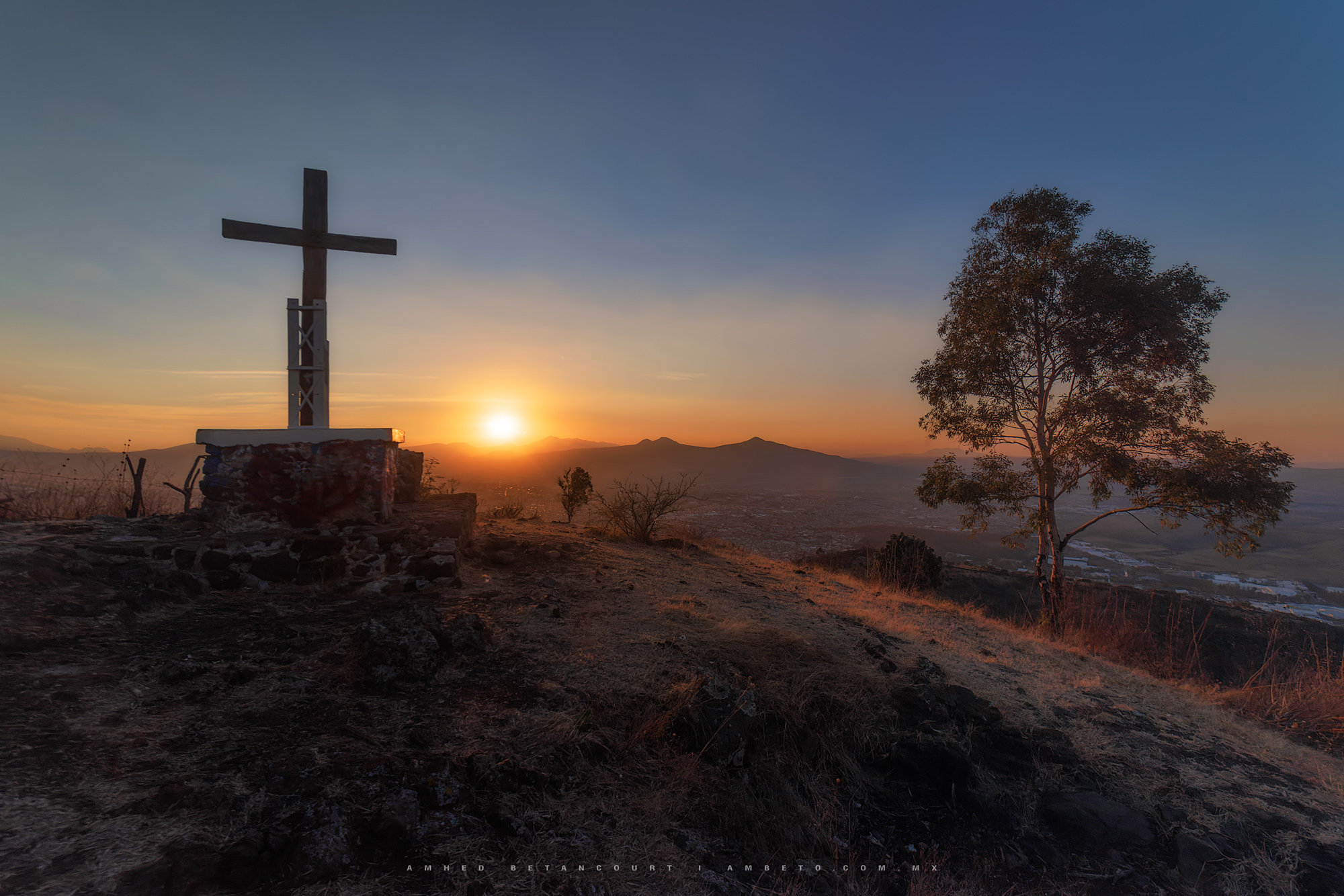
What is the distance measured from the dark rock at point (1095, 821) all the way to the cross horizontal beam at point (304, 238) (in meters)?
8.79

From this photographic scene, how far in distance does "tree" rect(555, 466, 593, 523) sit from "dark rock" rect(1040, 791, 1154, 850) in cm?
1076

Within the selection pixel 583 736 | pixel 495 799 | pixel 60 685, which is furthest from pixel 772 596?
pixel 60 685

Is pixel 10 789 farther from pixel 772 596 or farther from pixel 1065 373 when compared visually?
pixel 1065 373

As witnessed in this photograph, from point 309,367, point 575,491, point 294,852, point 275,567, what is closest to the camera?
point 294,852

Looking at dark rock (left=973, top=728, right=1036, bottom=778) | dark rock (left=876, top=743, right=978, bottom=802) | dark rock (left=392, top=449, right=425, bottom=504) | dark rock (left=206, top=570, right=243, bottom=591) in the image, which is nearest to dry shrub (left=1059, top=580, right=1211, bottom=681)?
dark rock (left=973, top=728, right=1036, bottom=778)

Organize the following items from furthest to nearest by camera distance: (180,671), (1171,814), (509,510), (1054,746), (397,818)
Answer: (509,510) → (1054,746) → (1171,814) → (180,671) → (397,818)

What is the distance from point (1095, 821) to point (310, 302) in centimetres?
914

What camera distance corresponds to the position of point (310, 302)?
641cm

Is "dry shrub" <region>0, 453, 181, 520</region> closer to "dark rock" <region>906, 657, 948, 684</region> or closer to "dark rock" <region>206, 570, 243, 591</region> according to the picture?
"dark rock" <region>206, 570, 243, 591</region>

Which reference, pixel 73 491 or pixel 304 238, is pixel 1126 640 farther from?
pixel 73 491

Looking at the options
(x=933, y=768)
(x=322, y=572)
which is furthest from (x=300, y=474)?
(x=933, y=768)

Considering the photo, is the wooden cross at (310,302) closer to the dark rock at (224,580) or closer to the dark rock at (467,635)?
the dark rock at (224,580)

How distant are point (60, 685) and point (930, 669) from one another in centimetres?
725

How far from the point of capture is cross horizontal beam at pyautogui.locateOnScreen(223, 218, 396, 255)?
20.6 ft
